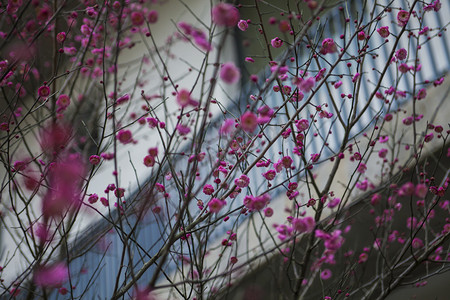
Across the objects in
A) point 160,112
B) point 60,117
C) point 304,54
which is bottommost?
point 60,117

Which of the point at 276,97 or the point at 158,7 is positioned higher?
the point at 158,7

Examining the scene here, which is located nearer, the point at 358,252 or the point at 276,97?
the point at 358,252

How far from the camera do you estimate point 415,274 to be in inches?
173

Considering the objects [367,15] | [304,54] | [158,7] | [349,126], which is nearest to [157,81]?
[158,7]

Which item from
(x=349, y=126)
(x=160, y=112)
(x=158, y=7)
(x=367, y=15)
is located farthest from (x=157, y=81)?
(x=349, y=126)

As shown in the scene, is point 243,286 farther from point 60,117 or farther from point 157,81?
point 157,81

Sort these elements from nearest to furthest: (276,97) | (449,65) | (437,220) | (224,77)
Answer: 1. (224,77)
2. (449,65)
3. (437,220)
4. (276,97)

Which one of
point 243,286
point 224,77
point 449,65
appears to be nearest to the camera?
point 224,77

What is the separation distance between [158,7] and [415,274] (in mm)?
4952

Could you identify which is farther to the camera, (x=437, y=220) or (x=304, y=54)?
(x=304, y=54)

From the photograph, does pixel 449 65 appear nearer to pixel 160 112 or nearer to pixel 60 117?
pixel 60 117

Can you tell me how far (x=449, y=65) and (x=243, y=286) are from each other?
2309 mm

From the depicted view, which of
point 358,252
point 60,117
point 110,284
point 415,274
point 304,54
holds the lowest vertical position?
point 415,274

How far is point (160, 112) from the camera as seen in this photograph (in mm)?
6422
